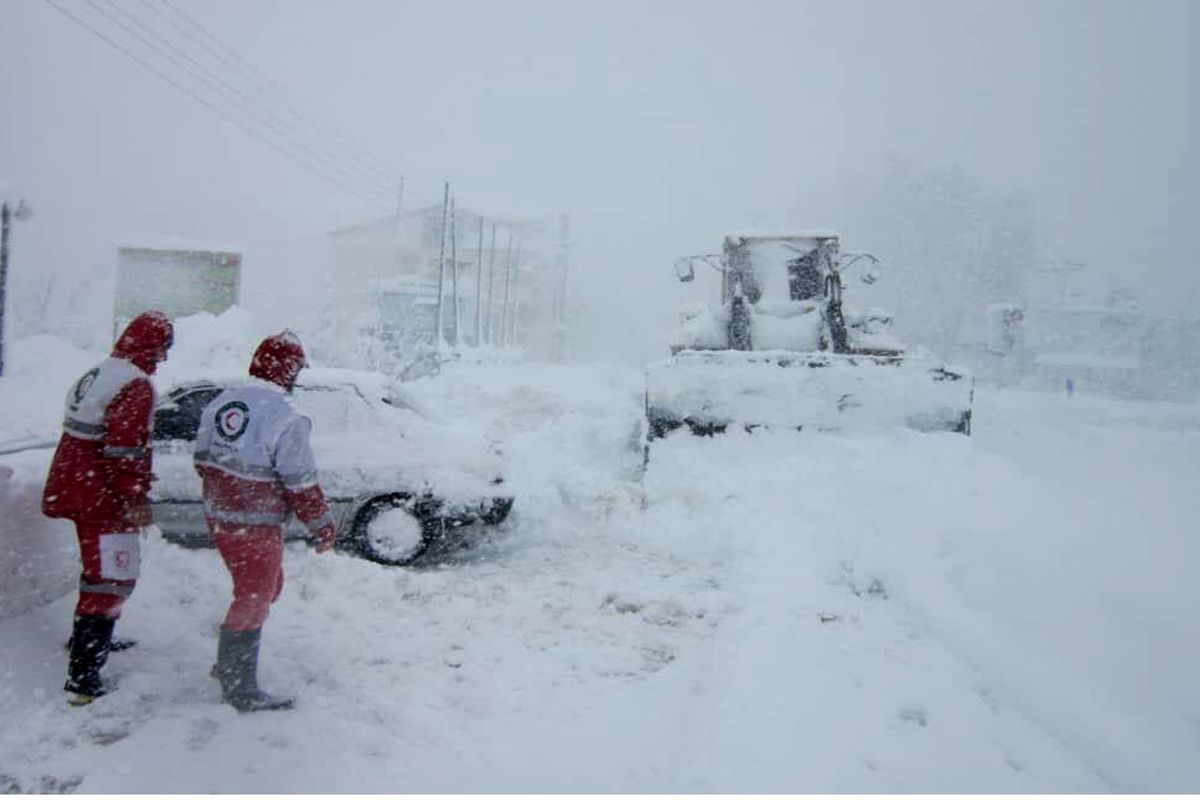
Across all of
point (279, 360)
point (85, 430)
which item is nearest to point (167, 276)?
point (85, 430)

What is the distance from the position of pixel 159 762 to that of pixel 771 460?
554 centimetres

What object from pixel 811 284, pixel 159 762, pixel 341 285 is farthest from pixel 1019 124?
pixel 159 762

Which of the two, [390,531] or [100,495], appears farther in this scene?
[390,531]

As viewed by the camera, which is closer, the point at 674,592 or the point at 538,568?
the point at 674,592

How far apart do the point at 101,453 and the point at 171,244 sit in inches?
988

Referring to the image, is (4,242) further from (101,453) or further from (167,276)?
(101,453)

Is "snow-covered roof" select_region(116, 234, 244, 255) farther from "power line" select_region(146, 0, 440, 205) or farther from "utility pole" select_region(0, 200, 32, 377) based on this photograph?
"utility pole" select_region(0, 200, 32, 377)

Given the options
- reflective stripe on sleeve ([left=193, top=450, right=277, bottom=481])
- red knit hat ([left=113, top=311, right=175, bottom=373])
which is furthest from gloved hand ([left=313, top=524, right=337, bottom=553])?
red knit hat ([left=113, top=311, right=175, bottom=373])

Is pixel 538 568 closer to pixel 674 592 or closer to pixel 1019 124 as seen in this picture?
pixel 674 592

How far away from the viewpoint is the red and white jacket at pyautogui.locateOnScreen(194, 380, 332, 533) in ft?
10.6

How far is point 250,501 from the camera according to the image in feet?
10.6

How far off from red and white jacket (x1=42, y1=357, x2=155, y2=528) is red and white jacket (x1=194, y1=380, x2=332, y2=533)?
11.8 inches

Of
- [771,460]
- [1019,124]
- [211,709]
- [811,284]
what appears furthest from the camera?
[1019,124]

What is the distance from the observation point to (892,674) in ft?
11.0
